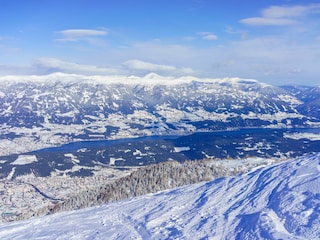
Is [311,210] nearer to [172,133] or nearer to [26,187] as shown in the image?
[26,187]

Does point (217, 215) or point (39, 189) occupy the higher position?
point (217, 215)

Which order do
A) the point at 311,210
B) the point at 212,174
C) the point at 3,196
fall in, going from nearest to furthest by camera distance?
the point at 311,210 → the point at 212,174 → the point at 3,196

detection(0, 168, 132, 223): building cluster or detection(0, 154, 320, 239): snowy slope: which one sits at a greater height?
detection(0, 154, 320, 239): snowy slope

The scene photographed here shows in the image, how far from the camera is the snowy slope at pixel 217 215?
15503mm

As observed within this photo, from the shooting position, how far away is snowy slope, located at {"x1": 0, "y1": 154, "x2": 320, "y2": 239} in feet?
50.9

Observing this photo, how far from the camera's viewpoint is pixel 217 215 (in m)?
18.3

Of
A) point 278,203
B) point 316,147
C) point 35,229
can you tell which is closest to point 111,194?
point 35,229

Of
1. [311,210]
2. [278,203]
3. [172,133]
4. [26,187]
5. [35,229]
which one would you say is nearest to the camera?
[311,210]

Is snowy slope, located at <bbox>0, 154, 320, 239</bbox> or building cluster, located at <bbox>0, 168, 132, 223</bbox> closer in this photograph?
snowy slope, located at <bbox>0, 154, 320, 239</bbox>

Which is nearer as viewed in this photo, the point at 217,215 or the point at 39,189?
the point at 217,215

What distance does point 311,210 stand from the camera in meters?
15.9

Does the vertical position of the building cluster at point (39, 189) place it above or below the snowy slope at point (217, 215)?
below

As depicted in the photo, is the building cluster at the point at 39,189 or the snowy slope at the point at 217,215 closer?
the snowy slope at the point at 217,215

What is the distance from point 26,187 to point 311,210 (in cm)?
7673
